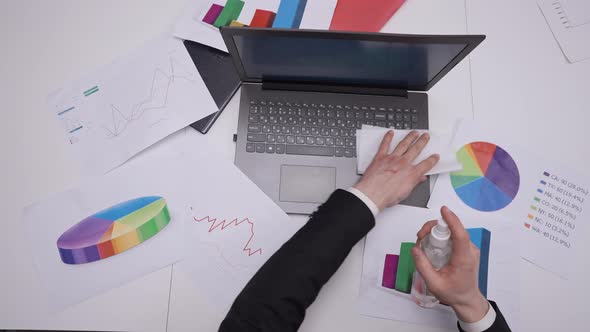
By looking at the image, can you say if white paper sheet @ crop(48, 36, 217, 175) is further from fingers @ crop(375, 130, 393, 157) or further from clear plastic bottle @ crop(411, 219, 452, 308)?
clear plastic bottle @ crop(411, 219, 452, 308)

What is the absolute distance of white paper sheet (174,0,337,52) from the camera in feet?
2.43

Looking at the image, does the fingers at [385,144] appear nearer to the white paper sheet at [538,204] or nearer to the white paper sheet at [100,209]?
the white paper sheet at [538,204]

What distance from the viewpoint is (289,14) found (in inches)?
29.4

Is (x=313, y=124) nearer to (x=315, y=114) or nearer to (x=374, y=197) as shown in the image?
(x=315, y=114)

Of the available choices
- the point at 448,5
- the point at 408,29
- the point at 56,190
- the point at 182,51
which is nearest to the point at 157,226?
the point at 56,190

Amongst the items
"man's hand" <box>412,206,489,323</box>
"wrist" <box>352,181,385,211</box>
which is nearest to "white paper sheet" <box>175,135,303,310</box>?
"wrist" <box>352,181,385,211</box>

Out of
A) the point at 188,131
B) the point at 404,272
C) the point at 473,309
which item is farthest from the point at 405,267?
the point at 188,131

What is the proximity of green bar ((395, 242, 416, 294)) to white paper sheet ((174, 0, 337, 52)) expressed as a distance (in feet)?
1.59

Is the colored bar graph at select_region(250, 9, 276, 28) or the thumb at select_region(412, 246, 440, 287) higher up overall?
the colored bar graph at select_region(250, 9, 276, 28)

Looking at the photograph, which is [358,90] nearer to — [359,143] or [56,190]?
[359,143]

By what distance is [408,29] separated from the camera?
0.77 meters

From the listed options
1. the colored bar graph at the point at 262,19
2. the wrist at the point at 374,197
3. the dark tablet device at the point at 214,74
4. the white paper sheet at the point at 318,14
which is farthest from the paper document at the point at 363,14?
the wrist at the point at 374,197

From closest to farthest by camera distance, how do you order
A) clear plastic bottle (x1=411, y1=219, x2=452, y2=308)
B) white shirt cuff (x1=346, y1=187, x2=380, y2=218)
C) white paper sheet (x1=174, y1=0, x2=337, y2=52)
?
1. clear plastic bottle (x1=411, y1=219, x2=452, y2=308)
2. white shirt cuff (x1=346, y1=187, x2=380, y2=218)
3. white paper sheet (x1=174, y1=0, x2=337, y2=52)

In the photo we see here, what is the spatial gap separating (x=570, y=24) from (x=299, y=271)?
2.56 feet
